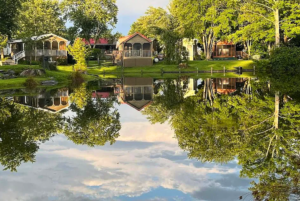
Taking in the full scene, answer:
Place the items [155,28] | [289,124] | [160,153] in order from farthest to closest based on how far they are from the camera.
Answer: [155,28]
[289,124]
[160,153]

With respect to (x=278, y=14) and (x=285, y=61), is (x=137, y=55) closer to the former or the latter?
(x=278, y=14)

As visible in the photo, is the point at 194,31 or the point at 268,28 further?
the point at 194,31

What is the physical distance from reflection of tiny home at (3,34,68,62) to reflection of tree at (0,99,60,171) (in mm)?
40596

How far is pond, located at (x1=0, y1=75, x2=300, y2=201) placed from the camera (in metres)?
6.85

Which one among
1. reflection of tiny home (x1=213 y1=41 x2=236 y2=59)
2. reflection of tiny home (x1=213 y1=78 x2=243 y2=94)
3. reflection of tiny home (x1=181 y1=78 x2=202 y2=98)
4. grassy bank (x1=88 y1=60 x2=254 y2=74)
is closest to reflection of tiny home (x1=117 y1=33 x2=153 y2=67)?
grassy bank (x1=88 y1=60 x2=254 y2=74)

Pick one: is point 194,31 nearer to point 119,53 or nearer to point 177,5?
point 177,5

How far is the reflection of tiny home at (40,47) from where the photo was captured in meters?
55.7

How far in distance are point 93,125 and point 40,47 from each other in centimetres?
4935

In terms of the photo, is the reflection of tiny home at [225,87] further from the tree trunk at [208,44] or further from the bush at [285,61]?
the tree trunk at [208,44]

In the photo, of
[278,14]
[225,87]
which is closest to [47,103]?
[225,87]

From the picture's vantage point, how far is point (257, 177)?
733cm

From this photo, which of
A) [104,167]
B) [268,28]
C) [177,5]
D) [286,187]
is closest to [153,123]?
[104,167]

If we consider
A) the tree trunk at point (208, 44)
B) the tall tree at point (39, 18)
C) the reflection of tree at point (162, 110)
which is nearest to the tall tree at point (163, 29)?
the tree trunk at point (208, 44)

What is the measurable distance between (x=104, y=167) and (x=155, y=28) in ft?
174
